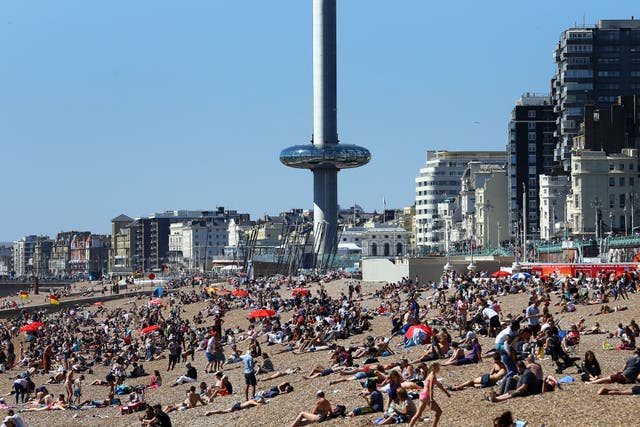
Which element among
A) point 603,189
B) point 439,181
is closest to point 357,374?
point 603,189

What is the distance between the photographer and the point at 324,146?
141 metres

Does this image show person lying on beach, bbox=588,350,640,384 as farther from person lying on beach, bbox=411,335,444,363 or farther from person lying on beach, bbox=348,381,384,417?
person lying on beach, bbox=411,335,444,363

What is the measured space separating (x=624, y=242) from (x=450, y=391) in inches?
2170

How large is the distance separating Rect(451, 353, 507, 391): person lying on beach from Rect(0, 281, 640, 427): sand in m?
0.21

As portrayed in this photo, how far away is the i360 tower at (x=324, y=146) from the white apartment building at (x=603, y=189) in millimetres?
47949

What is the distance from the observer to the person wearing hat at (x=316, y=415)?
891 inches

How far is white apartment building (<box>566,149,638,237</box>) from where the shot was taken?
91.4 m

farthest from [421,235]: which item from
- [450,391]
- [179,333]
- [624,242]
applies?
[450,391]

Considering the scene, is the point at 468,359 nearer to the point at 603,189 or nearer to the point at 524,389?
the point at 524,389

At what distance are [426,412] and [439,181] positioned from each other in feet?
457

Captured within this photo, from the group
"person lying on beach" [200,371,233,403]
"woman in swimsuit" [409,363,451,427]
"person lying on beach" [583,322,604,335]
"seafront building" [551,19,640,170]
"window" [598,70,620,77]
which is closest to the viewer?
"woman in swimsuit" [409,363,451,427]

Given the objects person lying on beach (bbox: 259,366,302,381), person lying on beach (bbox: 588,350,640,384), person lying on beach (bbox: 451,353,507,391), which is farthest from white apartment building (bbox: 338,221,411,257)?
person lying on beach (bbox: 588,350,640,384)

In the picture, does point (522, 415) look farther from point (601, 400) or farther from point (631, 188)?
point (631, 188)

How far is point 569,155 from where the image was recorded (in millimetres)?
105750
